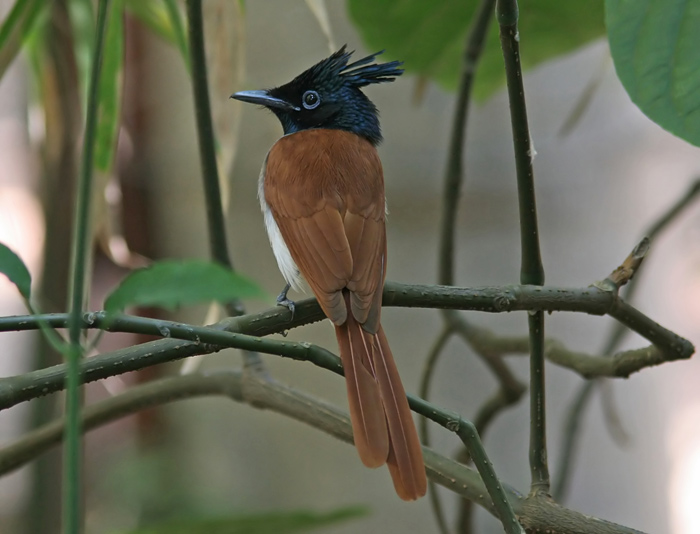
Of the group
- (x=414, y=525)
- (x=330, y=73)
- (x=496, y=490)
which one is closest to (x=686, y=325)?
A: (x=414, y=525)

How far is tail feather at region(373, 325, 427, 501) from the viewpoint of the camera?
85cm

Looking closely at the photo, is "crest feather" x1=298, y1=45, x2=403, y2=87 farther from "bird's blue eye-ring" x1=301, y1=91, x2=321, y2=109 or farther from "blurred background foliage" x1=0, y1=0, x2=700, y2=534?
"blurred background foliage" x1=0, y1=0, x2=700, y2=534

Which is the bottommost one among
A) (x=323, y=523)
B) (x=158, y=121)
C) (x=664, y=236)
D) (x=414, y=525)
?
(x=323, y=523)

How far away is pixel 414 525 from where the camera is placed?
240cm

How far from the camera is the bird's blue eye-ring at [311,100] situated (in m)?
1.73

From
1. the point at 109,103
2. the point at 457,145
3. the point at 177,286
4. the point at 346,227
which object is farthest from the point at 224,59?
the point at 177,286

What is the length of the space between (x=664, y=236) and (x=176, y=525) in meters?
2.08

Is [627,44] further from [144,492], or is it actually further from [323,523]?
[144,492]

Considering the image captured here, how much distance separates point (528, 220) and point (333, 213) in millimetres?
460

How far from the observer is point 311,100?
68.3 inches

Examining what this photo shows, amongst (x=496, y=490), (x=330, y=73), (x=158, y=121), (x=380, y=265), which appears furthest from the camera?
(x=158, y=121)

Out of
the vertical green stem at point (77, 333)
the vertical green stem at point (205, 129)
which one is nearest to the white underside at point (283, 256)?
the vertical green stem at point (205, 129)

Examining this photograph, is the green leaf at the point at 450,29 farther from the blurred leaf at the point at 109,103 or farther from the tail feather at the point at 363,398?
the tail feather at the point at 363,398

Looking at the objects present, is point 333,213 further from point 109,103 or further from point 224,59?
point 109,103
